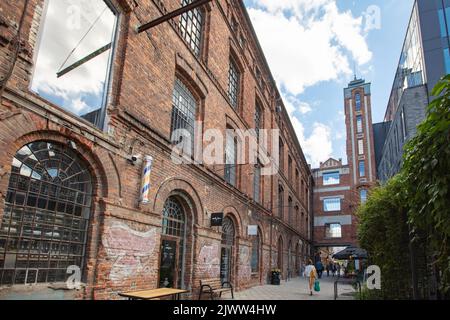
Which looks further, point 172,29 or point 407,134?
point 407,134

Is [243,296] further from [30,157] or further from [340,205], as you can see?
[340,205]

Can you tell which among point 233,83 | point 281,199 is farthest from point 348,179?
point 233,83

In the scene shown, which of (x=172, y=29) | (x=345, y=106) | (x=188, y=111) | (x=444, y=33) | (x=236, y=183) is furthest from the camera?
(x=345, y=106)

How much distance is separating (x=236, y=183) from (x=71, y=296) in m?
9.26

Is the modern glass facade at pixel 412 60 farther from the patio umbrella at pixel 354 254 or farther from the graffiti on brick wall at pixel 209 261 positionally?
the graffiti on brick wall at pixel 209 261

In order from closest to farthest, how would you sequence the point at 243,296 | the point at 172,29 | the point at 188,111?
the point at 172,29 → the point at 188,111 → the point at 243,296

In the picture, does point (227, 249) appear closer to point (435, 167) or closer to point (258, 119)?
point (258, 119)

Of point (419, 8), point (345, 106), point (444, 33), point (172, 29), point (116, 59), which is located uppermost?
point (345, 106)

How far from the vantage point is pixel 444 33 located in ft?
67.8

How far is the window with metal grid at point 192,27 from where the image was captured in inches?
433

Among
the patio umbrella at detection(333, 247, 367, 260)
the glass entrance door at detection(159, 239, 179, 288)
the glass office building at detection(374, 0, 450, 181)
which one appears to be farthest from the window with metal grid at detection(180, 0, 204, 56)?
the glass office building at detection(374, 0, 450, 181)

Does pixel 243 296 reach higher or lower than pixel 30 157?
lower

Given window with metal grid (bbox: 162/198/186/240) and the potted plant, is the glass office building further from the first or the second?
window with metal grid (bbox: 162/198/186/240)

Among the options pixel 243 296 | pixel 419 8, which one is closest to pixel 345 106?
pixel 419 8
